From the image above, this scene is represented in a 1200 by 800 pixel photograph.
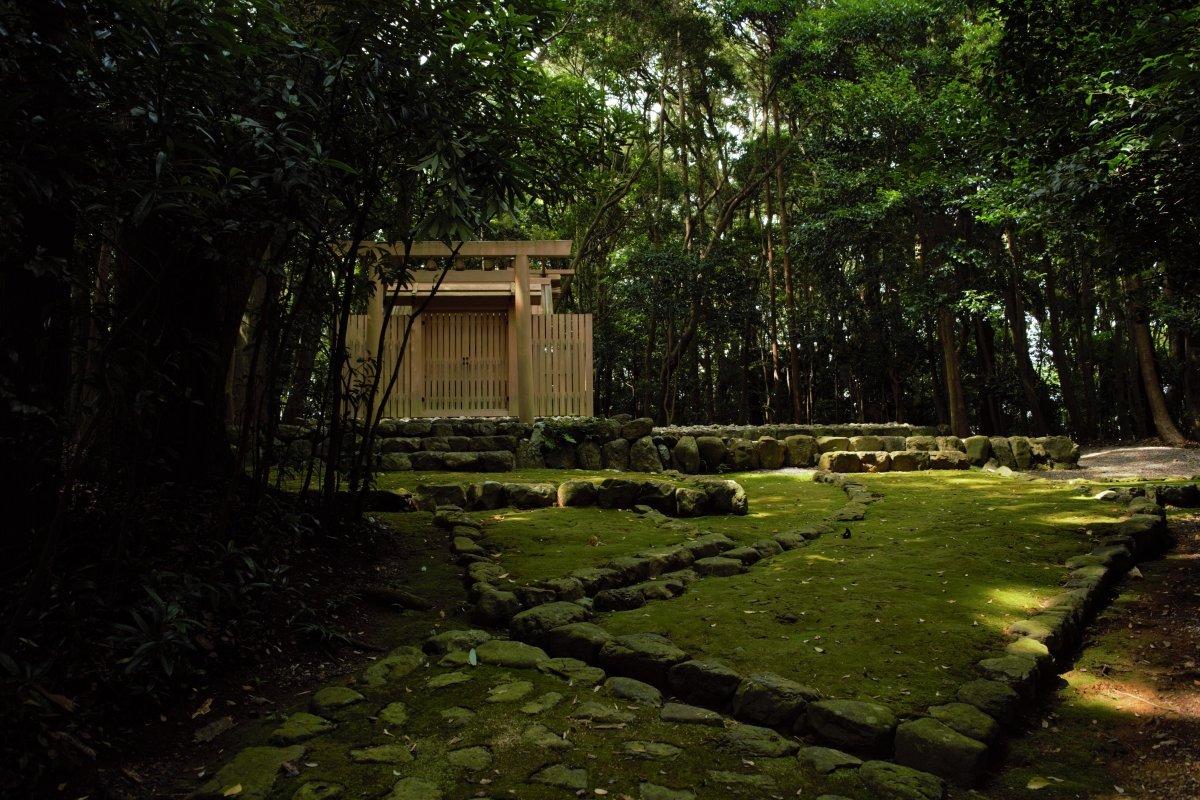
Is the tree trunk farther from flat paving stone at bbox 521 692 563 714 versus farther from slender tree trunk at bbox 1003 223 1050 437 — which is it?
flat paving stone at bbox 521 692 563 714

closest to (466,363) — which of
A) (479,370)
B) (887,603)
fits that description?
(479,370)

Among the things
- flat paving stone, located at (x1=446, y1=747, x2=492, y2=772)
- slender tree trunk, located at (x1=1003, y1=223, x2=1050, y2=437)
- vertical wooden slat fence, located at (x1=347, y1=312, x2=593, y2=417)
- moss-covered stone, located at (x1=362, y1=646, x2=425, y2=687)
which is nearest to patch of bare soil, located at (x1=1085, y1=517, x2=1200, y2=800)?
flat paving stone, located at (x1=446, y1=747, x2=492, y2=772)

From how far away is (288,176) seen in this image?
3154 millimetres

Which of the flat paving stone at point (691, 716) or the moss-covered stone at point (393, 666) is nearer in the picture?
the flat paving stone at point (691, 716)

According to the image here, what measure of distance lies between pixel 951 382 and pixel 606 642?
12959 millimetres

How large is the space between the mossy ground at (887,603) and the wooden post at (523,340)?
462cm

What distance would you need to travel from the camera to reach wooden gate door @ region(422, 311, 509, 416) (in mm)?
10789

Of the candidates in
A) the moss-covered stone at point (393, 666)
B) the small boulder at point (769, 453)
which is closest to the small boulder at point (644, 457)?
the small boulder at point (769, 453)

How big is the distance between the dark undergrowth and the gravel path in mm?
9618

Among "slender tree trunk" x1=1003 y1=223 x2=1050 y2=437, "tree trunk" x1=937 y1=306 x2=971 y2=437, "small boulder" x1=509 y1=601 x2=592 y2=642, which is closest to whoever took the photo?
"small boulder" x1=509 y1=601 x2=592 y2=642

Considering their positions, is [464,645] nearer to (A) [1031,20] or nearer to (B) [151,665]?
(B) [151,665]

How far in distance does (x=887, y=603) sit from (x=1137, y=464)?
9584mm

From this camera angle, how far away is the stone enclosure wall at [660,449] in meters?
9.17

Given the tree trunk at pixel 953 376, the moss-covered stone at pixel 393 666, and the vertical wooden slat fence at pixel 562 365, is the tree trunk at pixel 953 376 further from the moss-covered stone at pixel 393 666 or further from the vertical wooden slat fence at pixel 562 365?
the moss-covered stone at pixel 393 666
